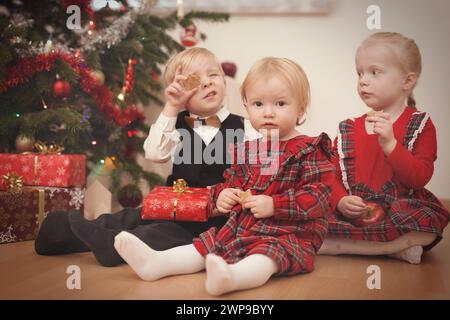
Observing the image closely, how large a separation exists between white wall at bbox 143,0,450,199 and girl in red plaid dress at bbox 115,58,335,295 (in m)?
0.23

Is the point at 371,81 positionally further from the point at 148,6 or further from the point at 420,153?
the point at 148,6

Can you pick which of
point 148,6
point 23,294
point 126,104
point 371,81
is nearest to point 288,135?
point 371,81

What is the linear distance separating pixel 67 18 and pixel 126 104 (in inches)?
12.7

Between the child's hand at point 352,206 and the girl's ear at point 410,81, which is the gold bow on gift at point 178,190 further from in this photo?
the girl's ear at point 410,81

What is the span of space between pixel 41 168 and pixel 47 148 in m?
0.10

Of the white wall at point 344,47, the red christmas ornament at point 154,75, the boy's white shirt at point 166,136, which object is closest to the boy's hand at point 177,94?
the boy's white shirt at point 166,136

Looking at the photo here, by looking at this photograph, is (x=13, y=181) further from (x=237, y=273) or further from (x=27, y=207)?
(x=237, y=273)

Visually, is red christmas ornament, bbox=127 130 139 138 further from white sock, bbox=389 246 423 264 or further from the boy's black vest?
white sock, bbox=389 246 423 264

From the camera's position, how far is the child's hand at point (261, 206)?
848mm

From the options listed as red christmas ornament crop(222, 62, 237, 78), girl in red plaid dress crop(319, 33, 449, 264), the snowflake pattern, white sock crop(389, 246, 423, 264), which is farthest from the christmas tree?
white sock crop(389, 246, 423, 264)

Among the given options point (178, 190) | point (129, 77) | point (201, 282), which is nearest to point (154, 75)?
point (129, 77)

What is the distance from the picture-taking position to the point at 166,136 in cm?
107

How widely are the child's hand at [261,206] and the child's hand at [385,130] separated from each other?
272 mm

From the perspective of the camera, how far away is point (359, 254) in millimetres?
1047
